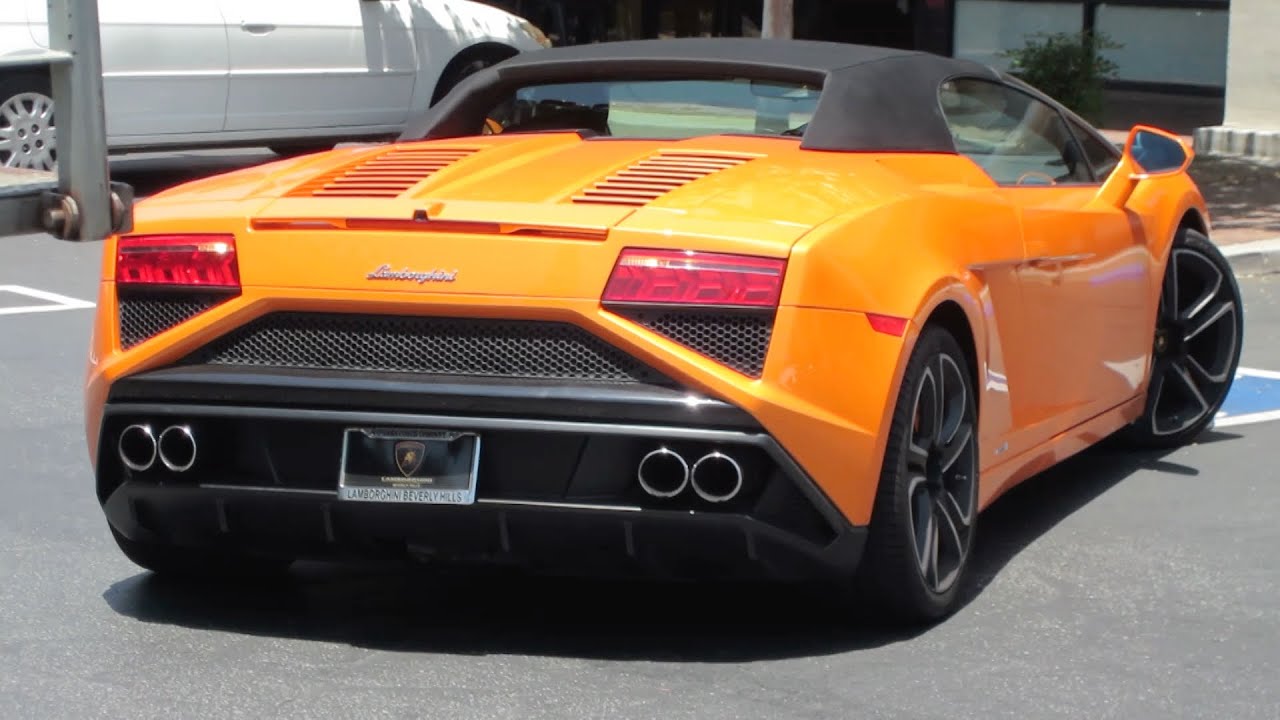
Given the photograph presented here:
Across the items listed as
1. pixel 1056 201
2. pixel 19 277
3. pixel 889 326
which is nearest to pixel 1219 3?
pixel 19 277

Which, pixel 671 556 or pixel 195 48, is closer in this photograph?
pixel 671 556

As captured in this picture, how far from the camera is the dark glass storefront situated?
23.4 meters

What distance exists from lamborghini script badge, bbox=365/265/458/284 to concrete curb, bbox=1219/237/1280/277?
8.10m

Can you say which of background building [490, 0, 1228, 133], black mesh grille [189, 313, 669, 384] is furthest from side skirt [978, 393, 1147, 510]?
background building [490, 0, 1228, 133]

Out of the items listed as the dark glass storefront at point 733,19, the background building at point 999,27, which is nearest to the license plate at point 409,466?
the background building at point 999,27

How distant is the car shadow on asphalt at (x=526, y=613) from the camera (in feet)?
15.8

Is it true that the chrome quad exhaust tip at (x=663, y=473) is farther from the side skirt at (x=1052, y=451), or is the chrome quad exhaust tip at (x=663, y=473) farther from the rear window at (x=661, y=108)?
the rear window at (x=661, y=108)

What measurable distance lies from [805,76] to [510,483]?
1613 millimetres

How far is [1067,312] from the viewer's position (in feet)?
19.0

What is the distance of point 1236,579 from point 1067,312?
2.79ft

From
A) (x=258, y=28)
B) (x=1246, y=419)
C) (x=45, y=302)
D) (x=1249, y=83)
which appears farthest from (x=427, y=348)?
(x=1249, y=83)

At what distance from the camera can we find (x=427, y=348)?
457cm

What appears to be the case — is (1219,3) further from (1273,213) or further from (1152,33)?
(1273,213)

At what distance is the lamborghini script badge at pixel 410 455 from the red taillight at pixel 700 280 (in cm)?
51
